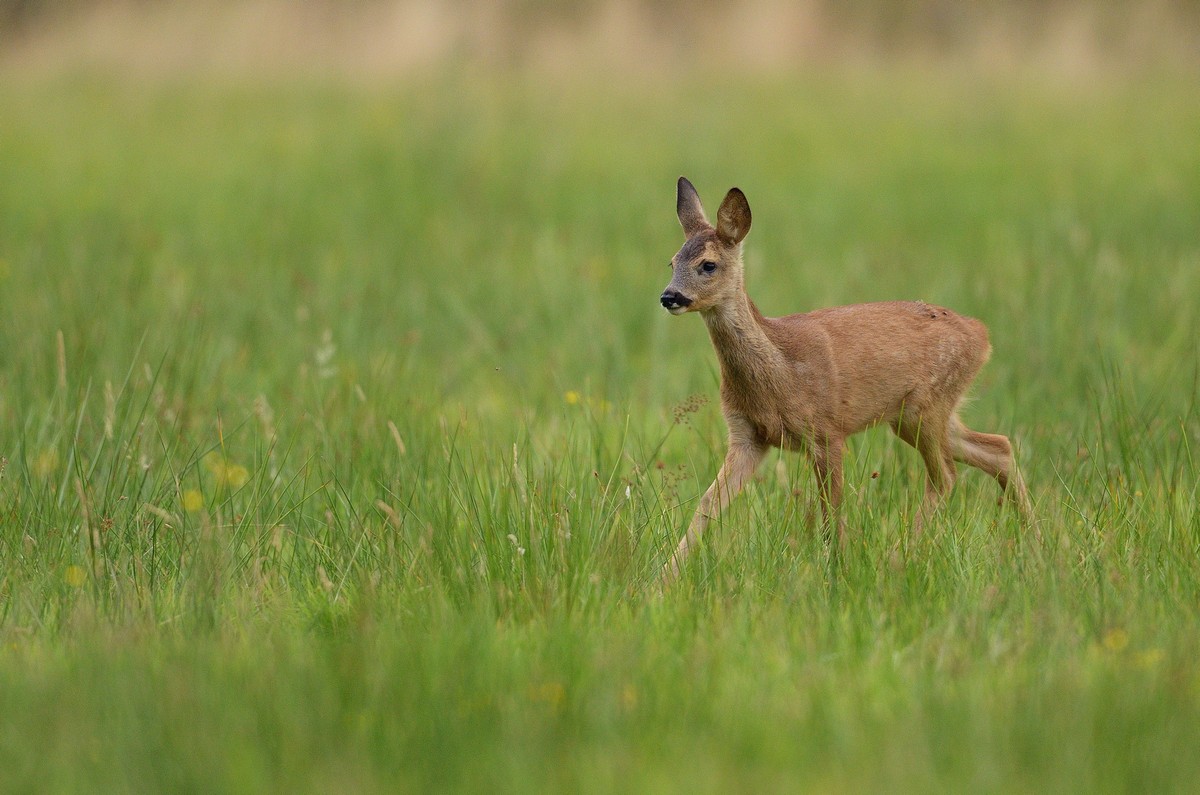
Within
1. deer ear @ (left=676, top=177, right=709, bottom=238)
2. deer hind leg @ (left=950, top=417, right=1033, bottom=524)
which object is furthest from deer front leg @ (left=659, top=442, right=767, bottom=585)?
deer hind leg @ (left=950, top=417, right=1033, bottom=524)

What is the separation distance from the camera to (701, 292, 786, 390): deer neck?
4742mm

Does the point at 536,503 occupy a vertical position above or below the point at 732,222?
below

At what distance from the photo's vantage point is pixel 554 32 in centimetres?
1722

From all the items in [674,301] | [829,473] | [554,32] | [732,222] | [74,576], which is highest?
[554,32]

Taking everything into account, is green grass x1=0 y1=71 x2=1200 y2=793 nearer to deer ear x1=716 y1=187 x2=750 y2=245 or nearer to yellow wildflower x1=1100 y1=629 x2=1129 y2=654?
yellow wildflower x1=1100 y1=629 x2=1129 y2=654

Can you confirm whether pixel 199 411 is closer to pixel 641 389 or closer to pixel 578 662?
pixel 641 389

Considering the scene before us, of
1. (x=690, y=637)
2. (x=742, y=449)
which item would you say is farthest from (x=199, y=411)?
(x=690, y=637)

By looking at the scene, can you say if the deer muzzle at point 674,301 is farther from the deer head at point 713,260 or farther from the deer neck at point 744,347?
the deer neck at point 744,347

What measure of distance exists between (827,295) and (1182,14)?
13.0m

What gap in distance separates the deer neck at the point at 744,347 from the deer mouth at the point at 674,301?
1.03 ft

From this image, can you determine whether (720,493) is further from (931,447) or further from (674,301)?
(931,447)

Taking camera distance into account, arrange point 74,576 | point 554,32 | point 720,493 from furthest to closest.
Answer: point 554,32
point 720,493
point 74,576

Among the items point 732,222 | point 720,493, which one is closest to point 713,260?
point 732,222

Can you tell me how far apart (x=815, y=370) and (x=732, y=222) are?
0.57 m
